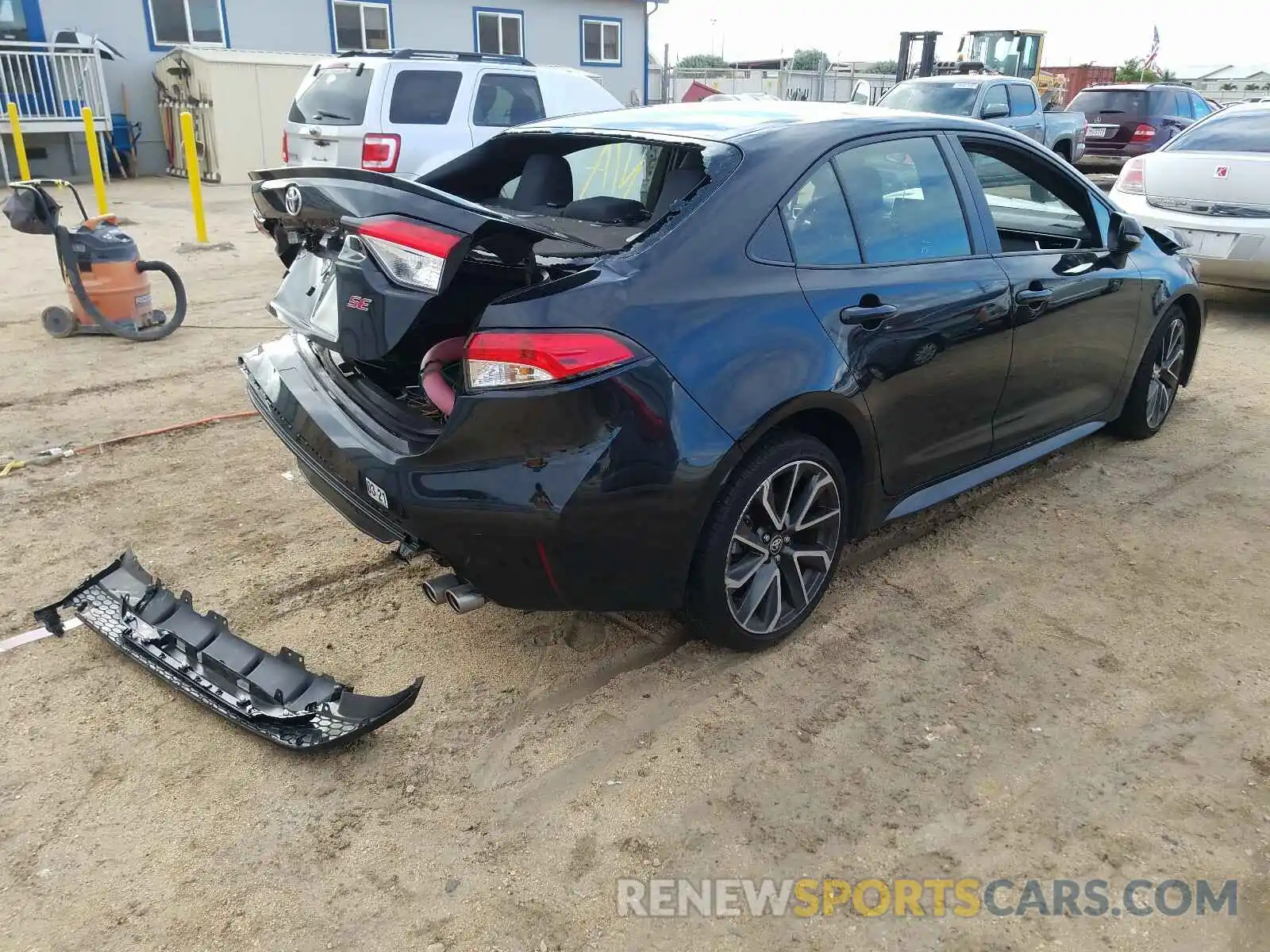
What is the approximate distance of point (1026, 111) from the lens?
14.7 m

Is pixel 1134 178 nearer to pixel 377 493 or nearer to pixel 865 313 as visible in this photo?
pixel 865 313

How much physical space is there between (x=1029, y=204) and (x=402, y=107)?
6707 mm

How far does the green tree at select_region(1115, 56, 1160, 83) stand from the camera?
1674 inches

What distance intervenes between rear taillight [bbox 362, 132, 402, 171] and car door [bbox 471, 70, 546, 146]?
2.91 feet

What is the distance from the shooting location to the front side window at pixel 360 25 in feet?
64.3

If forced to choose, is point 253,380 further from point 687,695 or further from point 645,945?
point 645,945

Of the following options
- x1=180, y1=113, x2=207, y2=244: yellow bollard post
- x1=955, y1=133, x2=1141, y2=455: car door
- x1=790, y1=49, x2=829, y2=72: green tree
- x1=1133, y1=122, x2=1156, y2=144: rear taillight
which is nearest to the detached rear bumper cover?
x1=955, y1=133, x2=1141, y2=455: car door

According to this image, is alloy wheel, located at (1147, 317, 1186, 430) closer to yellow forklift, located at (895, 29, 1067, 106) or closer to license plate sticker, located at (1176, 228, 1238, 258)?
license plate sticker, located at (1176, 228, 1238, 258)

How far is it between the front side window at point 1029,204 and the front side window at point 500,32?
1889cm

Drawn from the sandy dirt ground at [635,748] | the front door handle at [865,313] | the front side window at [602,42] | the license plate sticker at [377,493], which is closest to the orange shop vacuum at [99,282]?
the sandy dirt ground at [635,748]

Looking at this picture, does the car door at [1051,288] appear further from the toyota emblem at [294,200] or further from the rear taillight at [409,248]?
the toyota emblem at [294,200]

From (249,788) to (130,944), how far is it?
20.2 inches

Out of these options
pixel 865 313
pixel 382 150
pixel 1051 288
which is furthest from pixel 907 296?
pixel 382 150

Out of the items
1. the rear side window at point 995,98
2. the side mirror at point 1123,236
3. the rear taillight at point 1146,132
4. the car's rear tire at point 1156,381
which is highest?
the rear side window at point 995,98
